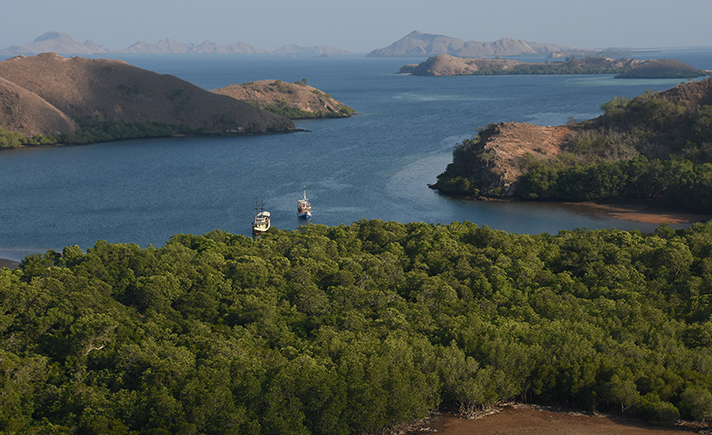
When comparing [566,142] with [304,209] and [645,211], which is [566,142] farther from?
[304,209]

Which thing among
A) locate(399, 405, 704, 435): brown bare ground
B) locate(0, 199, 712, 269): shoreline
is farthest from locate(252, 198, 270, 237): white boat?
locate(399, 405, 704, 435): brown bare ground

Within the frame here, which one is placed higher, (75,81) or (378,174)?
Answer: (75,81)

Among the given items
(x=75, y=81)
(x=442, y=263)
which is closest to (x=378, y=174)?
(x=442, y=263)

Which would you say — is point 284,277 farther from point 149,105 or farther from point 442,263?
point 149,105

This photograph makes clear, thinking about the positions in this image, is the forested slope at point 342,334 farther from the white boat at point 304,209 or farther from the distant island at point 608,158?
the distant island at point 608,158

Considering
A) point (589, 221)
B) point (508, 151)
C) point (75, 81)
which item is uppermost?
point (75, 81)

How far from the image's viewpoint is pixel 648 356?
1485 inches

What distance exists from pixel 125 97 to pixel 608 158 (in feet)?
370

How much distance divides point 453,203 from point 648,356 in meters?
55.2

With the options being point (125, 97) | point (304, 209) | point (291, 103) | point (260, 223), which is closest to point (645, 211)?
point (304, 209)

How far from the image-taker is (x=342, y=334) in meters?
39.1

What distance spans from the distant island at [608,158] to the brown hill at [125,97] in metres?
73.4

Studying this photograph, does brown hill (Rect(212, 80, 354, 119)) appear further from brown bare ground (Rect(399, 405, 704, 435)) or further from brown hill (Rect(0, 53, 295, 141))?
brown bare ground (Rect(399, 405, 704, 435))

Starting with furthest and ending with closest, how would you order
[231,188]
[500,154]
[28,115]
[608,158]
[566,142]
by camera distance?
1. [28,115]
2. [566,142]
3. [608,158]
4. [231,188]
5. [500,154]
